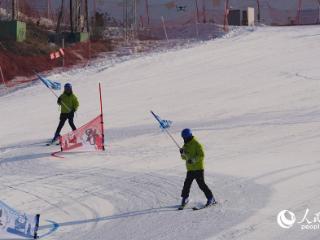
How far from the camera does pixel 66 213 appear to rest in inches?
409

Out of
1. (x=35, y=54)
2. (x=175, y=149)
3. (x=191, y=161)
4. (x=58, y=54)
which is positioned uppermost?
(x=58, y=54)

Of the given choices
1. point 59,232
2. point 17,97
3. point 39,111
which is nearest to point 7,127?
point 39,111

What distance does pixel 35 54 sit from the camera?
2962cm

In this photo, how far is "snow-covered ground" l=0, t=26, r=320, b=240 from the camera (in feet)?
32.0

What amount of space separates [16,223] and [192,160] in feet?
10.0

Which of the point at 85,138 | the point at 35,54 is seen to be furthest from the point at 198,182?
the point at 35,54

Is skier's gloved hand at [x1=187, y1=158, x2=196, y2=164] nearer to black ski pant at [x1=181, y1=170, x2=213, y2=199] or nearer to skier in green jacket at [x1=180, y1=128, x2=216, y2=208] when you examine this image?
skier in green jacket at [x1=180, y1=128, x2=216, y2=208]

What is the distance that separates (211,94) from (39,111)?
6220 mm

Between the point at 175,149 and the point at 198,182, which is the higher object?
the point at 198,182

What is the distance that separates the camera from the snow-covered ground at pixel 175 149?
9742mm

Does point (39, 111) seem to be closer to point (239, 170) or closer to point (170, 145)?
point (170, 145)

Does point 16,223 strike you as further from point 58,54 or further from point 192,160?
point 58,54

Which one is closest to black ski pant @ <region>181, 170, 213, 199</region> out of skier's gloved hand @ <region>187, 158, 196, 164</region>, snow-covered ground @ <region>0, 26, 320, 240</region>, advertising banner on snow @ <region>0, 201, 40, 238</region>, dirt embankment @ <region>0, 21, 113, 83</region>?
skier's gloved hand @ <region>187, 158, 196, 164</region>

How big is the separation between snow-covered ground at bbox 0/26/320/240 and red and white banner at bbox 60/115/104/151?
0.85 feet
